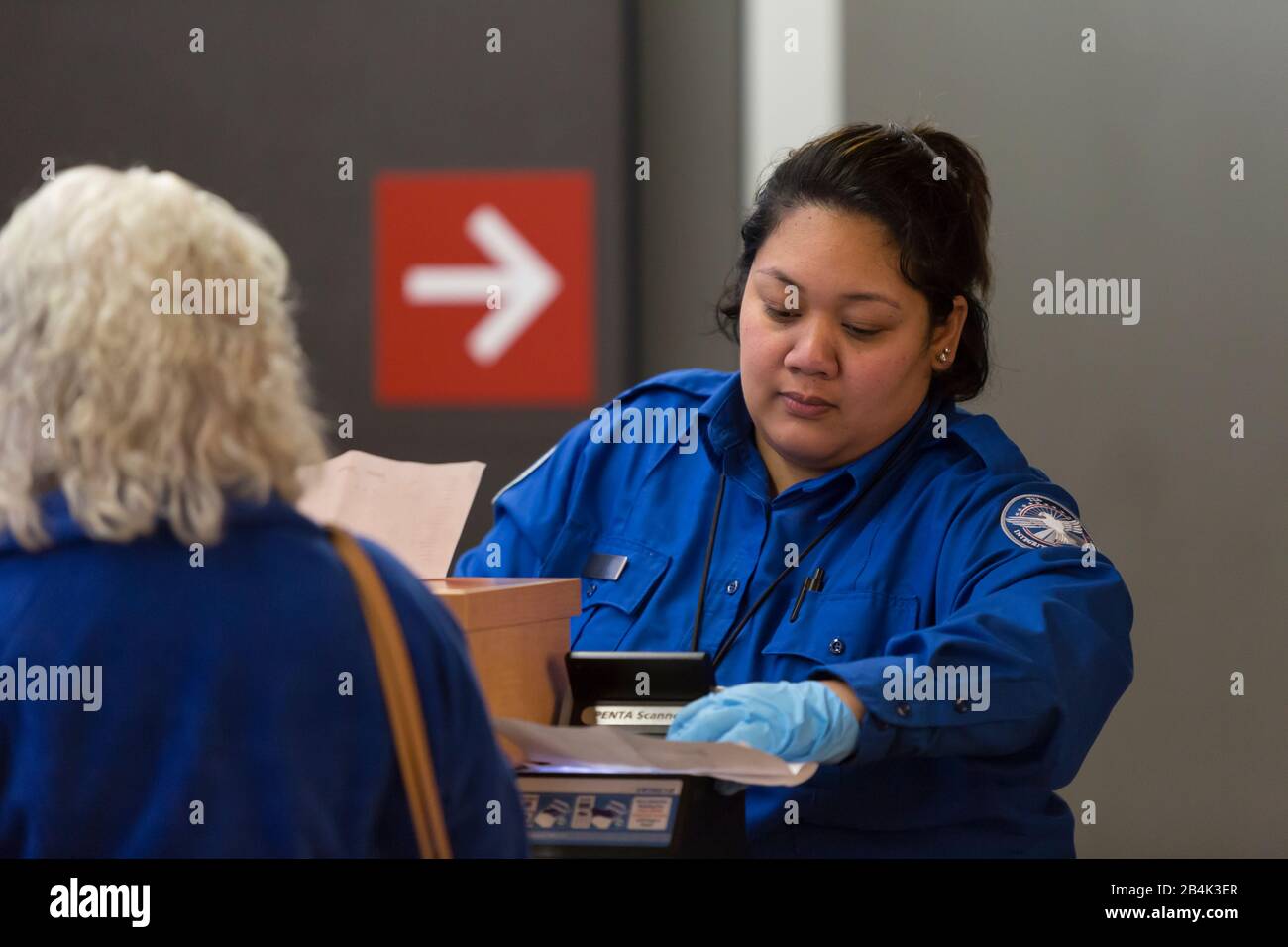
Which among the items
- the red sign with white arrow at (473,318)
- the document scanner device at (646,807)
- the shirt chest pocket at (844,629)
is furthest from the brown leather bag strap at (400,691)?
the red sign with white arrow at (473,318)

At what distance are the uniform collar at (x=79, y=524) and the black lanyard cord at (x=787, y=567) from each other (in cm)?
79

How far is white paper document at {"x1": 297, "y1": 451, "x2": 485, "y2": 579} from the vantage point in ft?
4.98

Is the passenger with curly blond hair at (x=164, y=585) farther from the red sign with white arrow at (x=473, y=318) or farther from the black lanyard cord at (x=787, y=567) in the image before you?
the red sign with white arrow at (x=473, y=318)

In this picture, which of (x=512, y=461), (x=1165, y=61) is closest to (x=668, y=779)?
(x=512, y=461)

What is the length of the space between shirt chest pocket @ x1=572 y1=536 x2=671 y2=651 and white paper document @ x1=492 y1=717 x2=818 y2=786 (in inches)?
19.4

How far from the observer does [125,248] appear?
101cm

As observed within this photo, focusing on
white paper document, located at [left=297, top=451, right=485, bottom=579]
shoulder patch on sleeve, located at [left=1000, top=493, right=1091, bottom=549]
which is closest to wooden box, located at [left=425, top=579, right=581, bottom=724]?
white paper document, located at [left=297, top=451, right=485, bottom=579]

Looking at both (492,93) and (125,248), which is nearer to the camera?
(125,248)

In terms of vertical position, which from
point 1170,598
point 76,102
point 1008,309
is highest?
point 76,102

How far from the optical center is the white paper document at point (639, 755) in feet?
3.99

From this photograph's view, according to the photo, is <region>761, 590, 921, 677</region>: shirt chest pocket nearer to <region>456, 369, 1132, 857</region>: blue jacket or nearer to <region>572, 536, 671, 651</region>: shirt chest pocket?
<region>456, 369, 1132, 857</region>: blue jacket
